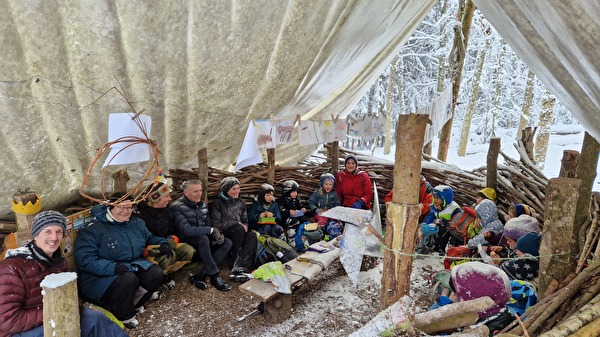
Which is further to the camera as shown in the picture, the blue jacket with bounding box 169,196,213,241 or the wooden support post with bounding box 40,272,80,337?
the blue jacket with bounding box 169,196,213,241

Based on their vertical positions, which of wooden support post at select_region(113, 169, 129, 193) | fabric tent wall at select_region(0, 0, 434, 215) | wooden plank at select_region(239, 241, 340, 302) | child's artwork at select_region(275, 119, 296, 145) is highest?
fabric tent wall at select_region(0, 0, 434, 215)

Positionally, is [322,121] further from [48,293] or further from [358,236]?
[48,293]

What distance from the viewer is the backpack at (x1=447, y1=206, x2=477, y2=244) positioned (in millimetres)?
4344

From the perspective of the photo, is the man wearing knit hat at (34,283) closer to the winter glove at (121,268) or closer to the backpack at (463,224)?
the winter glove at (121,268)

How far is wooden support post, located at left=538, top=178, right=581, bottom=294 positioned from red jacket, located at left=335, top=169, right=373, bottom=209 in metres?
3.34

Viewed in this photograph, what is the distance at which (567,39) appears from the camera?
5.66ft

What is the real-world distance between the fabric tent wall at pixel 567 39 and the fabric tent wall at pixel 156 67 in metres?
1.68

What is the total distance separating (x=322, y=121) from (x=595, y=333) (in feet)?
14.6

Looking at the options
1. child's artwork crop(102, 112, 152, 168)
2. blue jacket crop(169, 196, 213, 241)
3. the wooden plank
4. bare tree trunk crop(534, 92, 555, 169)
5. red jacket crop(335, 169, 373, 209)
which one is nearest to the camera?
child's artwork crop(102, 112, 152, 168)

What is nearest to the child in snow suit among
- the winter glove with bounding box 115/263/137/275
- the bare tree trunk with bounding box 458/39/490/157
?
the winter glove with bounding box 115/263/137/275

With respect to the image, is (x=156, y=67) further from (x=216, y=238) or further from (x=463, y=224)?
(x=463, y=224)

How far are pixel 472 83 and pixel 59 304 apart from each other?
49.9ft

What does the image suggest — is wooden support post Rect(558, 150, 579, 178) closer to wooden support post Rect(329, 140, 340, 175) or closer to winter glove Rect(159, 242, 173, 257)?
wooden support post Rect(329, 140, 340, 175)

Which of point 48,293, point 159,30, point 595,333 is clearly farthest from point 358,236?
point 159,30
